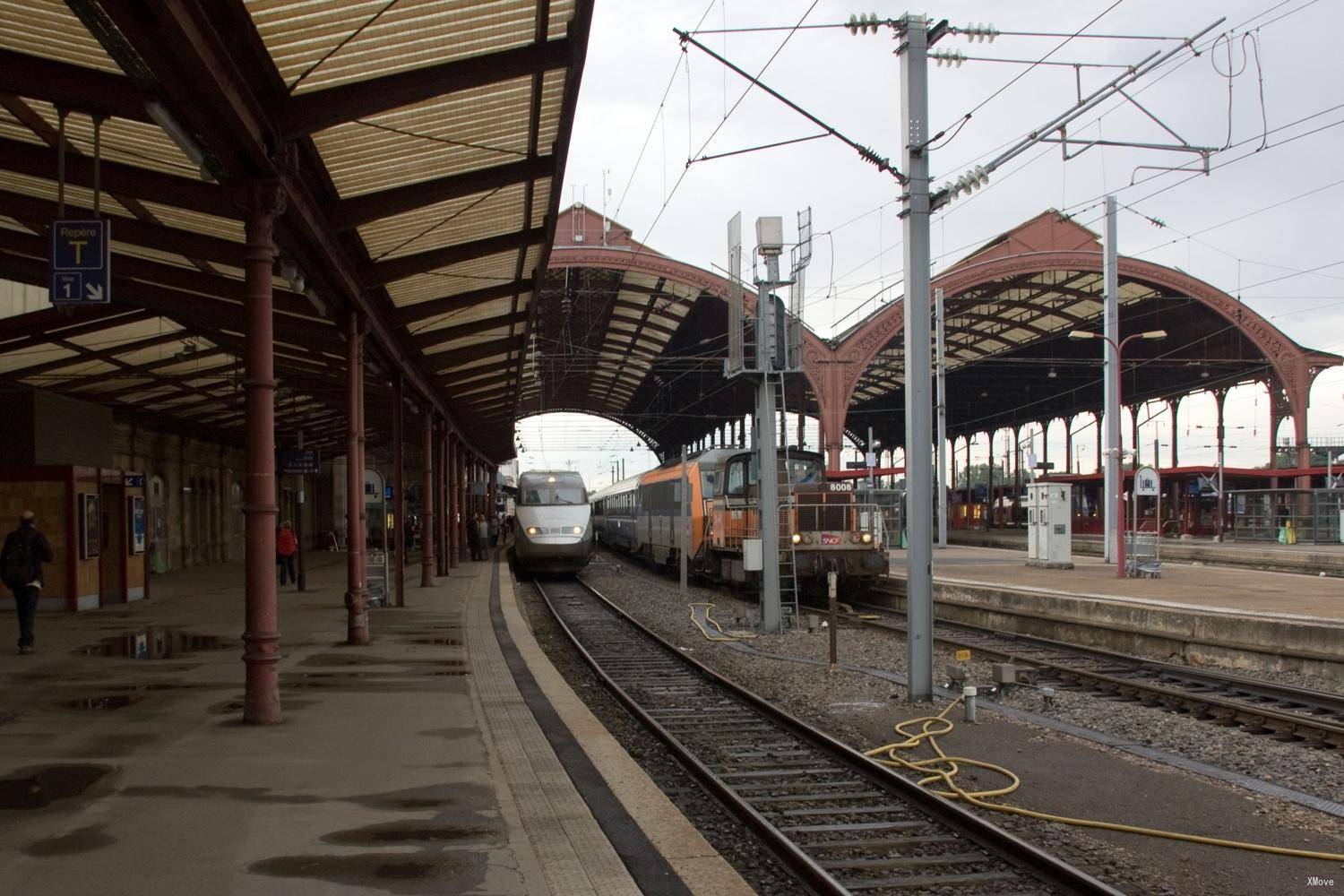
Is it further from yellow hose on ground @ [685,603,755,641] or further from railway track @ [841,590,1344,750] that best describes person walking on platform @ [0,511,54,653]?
railway track @ [841,590,1344,750]

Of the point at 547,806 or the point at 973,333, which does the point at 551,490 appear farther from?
the point at 973,333

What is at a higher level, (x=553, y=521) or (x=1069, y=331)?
(x=1069, y=331)

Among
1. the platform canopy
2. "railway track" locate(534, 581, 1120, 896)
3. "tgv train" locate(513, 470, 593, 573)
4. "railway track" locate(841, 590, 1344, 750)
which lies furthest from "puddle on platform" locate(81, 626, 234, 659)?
"tgv train" locate(513, 470, 593, 573)

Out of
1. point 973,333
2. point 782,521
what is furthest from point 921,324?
point 973,333

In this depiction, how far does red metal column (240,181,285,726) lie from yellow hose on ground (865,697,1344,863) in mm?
4598

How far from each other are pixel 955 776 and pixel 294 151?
6627 mm

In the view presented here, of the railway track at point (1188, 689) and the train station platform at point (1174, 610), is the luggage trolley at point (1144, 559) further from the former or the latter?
the railway track at point (1188, 689)

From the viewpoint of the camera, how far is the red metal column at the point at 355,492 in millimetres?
13250

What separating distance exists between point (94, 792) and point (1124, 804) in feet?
20.3

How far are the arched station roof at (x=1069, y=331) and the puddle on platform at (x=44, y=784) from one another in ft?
95.6

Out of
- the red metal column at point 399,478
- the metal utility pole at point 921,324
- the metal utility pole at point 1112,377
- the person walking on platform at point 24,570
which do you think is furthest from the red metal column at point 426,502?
the metal utility pole at point 1112,377

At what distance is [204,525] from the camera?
1318 inches

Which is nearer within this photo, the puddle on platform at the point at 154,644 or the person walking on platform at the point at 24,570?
Result: the person walking on platform at the point at 24,570

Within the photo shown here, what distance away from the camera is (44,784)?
21.2ft
